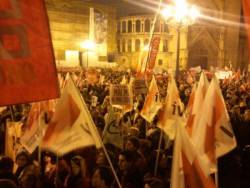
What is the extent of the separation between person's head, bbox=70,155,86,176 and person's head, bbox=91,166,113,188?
246 millimetres

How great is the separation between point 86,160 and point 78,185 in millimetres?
834

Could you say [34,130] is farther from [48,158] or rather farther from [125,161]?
[125,161]

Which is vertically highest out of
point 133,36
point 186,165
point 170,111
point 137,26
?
point 137,26

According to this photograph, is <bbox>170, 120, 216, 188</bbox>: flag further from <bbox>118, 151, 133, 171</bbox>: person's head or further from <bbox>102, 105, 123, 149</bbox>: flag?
<bbox>102, 105, 123, 149</bbox>: flag

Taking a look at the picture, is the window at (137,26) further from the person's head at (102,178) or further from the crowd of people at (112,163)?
the person's head at (102,178)

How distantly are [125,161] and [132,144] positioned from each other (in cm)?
70

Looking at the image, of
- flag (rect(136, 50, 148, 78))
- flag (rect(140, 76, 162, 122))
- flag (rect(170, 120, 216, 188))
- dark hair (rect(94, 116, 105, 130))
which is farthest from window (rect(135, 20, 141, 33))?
flag (rect(170, 120, 216, 188))

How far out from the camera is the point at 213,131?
4.36 m

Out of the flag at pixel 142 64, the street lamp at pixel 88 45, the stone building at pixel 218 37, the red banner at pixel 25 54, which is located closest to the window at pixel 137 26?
the street lamp at pixel 88 45

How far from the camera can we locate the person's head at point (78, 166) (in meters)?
5.23

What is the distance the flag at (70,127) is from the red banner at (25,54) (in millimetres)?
694

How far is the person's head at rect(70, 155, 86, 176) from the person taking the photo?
5.23 meters

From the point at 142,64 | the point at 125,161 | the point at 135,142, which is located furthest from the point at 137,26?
the point at 125,161

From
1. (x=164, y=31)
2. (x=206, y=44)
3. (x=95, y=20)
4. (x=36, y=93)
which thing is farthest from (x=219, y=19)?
(x=36, y=93)
